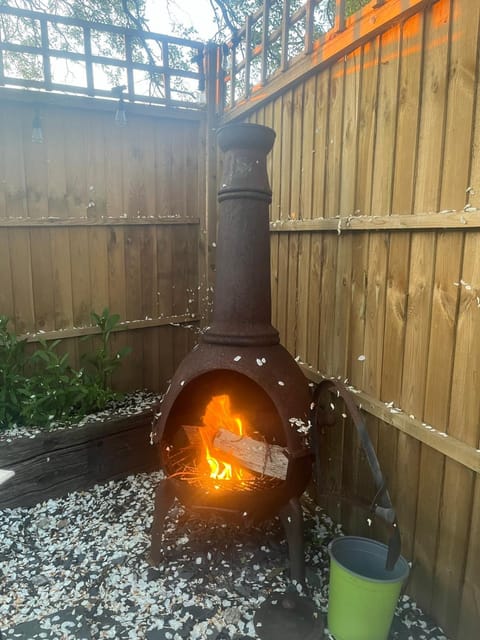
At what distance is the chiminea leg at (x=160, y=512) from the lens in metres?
2.00

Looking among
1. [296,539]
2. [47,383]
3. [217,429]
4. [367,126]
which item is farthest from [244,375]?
[47,383]

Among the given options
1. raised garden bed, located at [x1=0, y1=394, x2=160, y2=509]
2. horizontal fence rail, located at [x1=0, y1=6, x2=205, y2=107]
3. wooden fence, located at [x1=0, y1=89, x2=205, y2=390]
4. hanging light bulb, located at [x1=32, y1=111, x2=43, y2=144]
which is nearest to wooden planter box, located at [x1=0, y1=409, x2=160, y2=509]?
raised garden bed, located at [x1=0, y1=394, x2=160, y2=509]

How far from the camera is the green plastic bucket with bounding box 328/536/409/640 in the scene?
1507 mm

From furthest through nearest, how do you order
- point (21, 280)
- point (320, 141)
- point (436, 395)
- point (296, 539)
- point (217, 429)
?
point (21, 280) < point (320, 141) < point (217, 429) < point (296, 539) < point (436, 395)

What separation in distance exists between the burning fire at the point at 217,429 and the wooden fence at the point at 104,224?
134 cm

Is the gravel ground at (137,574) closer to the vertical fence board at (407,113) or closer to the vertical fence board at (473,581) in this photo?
the vertical fence board at (473,581)

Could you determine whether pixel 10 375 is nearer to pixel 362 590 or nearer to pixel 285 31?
pixel 362 590

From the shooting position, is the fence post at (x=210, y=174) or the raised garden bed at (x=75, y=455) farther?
the fence post at (x=210, y=174)

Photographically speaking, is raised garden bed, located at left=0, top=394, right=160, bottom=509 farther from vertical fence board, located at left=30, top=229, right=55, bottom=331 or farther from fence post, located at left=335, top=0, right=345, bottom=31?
fence post, located at left=335, top=0, right=345, bottom=31

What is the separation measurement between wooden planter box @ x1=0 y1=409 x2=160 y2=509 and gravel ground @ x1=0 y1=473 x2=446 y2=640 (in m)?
0.10

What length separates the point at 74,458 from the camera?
2643mm

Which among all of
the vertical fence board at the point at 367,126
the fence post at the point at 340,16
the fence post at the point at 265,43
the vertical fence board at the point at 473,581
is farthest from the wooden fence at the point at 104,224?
the vertical fence board at the point at 473,581

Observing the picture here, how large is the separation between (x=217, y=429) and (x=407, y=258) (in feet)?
3.81

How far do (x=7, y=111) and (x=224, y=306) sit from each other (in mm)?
1999
